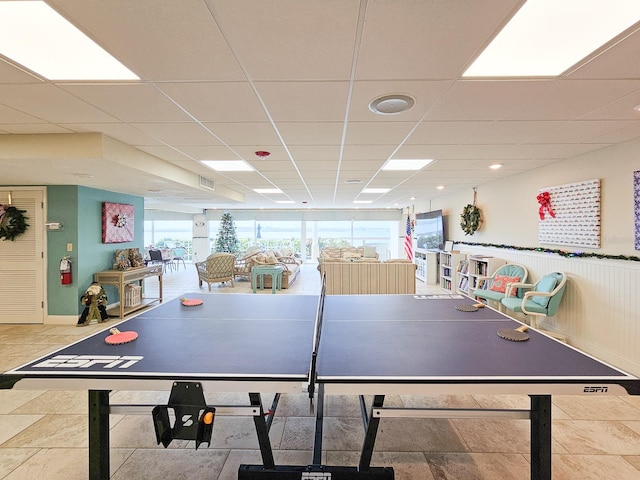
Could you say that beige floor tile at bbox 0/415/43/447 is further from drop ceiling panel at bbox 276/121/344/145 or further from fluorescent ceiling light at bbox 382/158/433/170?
fluorescent ceiling light at bbox 382/158/433/170

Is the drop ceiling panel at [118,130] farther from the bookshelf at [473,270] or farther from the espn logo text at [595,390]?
the bookshelf at [473,270]

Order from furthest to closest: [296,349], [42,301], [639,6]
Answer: [42,301] < [296,349] < [639,6]

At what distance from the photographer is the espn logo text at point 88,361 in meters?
1.43

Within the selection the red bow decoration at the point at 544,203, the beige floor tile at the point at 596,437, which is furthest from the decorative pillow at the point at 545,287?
the beige floor tile at the point at 596,437

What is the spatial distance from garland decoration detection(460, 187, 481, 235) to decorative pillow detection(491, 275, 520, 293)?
1627 millimetres

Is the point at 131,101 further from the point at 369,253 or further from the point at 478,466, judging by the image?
the point at 369,253

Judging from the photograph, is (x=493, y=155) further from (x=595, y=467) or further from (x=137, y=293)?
(x=137, y=293)

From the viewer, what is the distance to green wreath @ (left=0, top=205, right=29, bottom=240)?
4582 millimetres

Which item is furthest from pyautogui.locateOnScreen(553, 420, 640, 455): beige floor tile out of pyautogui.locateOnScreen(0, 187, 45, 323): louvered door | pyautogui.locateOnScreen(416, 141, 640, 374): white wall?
pyautogui.locateOnScreen(0, 187, 45, 323): louvered door

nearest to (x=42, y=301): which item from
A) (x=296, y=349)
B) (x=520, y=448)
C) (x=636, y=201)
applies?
(x=296, y=349)

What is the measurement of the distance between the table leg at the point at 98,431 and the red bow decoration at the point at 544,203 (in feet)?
17.1

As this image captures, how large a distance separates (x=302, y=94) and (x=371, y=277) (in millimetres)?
4351

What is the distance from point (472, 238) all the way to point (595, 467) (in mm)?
5295

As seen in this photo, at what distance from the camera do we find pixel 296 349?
5.43 feet
